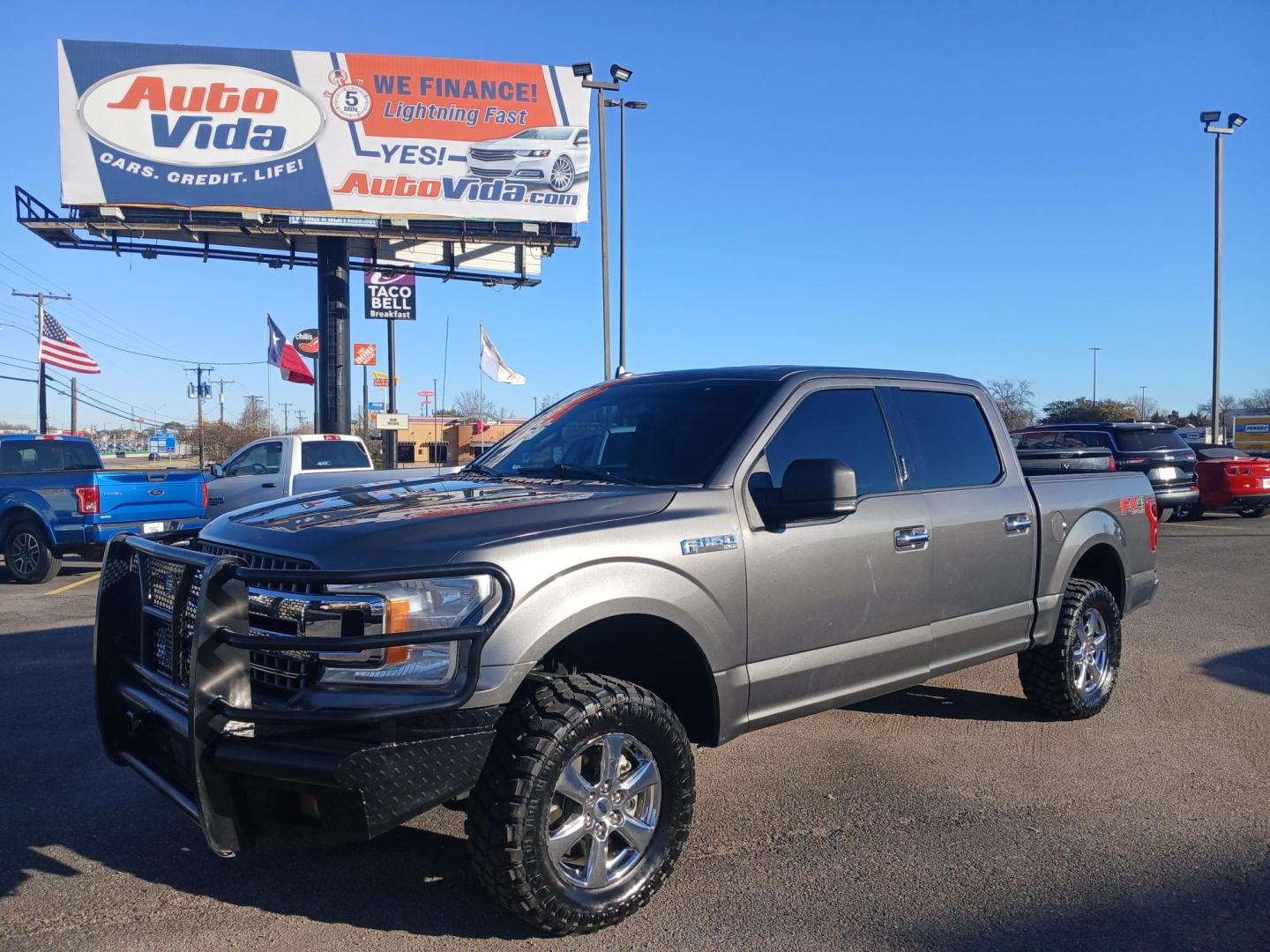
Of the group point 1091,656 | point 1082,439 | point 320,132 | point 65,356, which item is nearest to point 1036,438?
point 1082,439

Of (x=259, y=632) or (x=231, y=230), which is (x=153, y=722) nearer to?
(x=259, y=632)

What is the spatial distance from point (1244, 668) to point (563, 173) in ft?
68.9

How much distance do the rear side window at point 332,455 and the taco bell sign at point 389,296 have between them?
11.5 meters

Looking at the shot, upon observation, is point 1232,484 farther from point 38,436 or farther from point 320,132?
point 320,132

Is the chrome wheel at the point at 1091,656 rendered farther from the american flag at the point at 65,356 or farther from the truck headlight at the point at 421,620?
the american flag at the point at 65,356

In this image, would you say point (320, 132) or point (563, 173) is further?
point (563, 173)

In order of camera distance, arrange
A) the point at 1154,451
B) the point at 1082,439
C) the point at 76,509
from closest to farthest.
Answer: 1. the point at 76,509
2. the point at 1154,451
3. the point at 1082,439

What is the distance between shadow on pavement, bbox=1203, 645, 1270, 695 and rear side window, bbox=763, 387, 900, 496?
145 inches

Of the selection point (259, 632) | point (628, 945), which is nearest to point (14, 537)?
point (259, 632)

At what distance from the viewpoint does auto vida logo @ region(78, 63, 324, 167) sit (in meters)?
22.8

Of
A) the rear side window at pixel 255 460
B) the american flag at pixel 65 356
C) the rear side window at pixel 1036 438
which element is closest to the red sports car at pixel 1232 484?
the rear side window at pixel 1036 438

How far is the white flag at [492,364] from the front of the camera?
28.9m

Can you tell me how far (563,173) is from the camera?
978 inches

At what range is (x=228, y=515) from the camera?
3.92 meters
